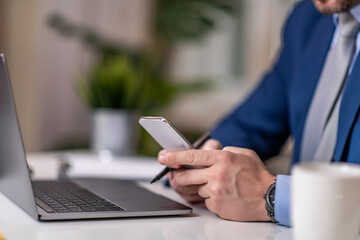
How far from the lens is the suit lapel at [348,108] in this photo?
3.77 feet

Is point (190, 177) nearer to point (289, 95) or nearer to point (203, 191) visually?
point (203, 191)

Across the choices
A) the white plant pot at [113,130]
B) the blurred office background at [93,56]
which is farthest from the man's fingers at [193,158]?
the blurred office background at [93,56]

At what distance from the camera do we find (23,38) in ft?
10.6

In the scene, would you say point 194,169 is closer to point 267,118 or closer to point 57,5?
point 267,118

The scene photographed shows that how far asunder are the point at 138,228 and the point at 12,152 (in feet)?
0.75

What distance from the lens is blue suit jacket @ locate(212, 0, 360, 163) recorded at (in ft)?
4.62

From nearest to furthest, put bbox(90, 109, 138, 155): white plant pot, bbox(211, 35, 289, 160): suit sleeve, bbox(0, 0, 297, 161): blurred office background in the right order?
bbox(211, 35, 289, 160): suit sleeve, bbox(90, 109, 138, 155): white plant pot, bbox(0, 0, 297, 161): blurred office background

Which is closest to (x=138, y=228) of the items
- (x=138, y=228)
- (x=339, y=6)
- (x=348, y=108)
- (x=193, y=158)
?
(x=138, y=228)

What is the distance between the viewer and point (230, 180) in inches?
35.2

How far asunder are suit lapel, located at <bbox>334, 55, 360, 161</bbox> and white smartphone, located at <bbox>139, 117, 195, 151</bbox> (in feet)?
1.36

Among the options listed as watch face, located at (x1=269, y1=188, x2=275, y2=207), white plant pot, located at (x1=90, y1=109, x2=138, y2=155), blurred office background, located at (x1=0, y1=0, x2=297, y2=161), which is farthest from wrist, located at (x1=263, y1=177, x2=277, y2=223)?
blurred office background, located at (x1=0, y1=0, x2=297, y2=161)

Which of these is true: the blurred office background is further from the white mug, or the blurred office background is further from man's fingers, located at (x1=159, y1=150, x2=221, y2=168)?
the white mug

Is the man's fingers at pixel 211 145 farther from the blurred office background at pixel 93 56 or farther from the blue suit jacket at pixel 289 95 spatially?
the blurred office background at pixel 93 56

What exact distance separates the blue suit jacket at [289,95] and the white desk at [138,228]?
0.42 m
